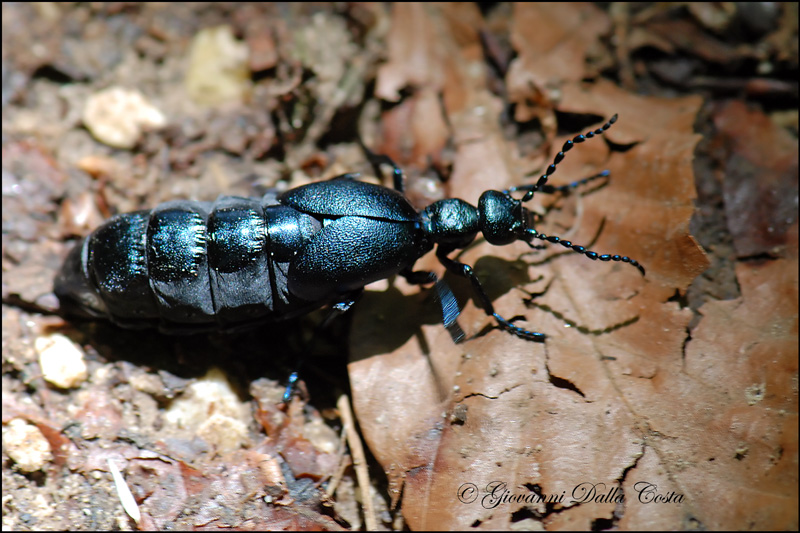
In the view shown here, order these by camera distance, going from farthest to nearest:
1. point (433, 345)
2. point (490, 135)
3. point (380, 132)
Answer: point (380, 132) < point (490, 135) < point (433, 345)

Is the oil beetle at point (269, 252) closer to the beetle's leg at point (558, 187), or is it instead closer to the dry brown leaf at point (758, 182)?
the beetle's leg at point (558, 187)

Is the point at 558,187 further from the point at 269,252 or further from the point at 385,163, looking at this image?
the point at 269,252

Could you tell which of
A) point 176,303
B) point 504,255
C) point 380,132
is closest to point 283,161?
point 380,132

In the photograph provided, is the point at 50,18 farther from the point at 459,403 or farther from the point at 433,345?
the point at 459,403

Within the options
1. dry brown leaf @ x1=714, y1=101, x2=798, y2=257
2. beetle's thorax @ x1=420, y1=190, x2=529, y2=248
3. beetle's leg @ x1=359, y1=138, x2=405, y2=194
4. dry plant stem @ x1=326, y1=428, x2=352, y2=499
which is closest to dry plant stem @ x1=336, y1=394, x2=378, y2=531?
dry plant stem @ x1=326, y1=428, x2=352, y2=499

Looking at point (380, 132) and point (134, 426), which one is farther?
point (380, 132)

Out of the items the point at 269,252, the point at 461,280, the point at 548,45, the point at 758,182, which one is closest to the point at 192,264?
the point at 269,252
